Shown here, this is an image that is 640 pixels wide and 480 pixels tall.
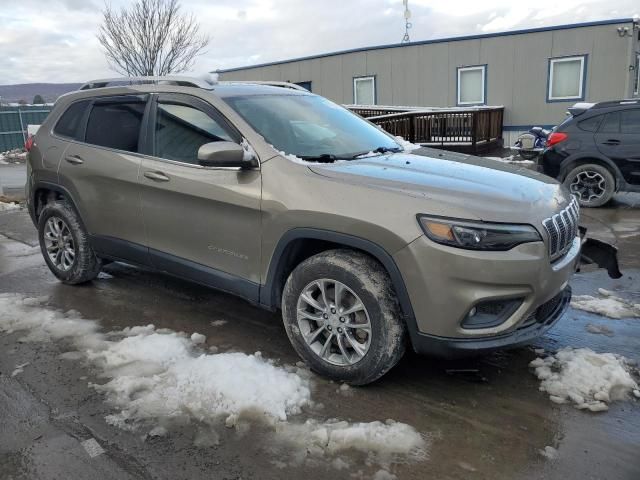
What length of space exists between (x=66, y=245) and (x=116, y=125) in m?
1.31

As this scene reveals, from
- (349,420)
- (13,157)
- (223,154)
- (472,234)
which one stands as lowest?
(13,157)

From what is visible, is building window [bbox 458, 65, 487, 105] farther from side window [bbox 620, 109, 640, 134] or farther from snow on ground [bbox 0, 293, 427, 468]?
snow on ground [bbox 0, 293, 427, 468]

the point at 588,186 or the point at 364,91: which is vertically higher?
the point at 364,91

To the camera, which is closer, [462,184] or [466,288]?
[466,288]

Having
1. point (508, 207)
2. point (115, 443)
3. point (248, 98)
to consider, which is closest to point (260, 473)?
point (115, 443)

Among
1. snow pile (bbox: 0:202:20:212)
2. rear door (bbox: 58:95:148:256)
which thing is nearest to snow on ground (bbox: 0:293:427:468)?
rear door (bbox: 58:95:148:256)

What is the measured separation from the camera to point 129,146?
4371mm

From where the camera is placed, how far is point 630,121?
8.20 meters

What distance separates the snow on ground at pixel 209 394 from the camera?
2.78 metres

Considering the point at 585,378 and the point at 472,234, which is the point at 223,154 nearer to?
the point at 472,234

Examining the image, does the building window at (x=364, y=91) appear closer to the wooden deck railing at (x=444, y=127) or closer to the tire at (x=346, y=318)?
the wooden deck railing at (x=444, y=127)

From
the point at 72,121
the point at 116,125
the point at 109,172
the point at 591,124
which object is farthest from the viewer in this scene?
the point at 591,124

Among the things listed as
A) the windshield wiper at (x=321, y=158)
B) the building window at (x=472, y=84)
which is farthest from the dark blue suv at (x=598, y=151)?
the building window at (x=472, y=84)

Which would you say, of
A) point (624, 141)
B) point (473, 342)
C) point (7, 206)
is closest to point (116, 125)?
point (473, 342)
